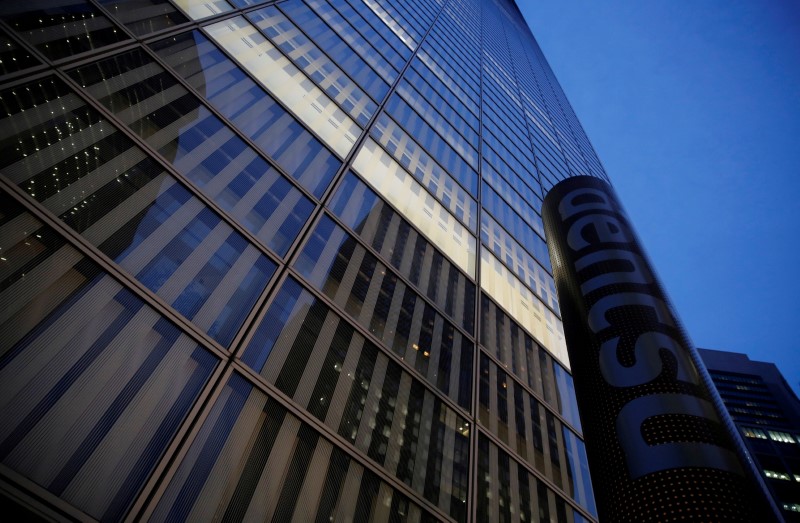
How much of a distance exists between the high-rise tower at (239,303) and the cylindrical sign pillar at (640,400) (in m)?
3.85

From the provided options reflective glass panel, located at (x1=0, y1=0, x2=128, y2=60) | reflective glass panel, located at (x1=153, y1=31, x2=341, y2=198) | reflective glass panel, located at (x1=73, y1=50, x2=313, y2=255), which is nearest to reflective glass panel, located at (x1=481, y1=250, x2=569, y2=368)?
reflective glass panel, located at (x1=153, y1=31, x2=341, y2=198)

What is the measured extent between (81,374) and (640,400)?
7716 millimetres

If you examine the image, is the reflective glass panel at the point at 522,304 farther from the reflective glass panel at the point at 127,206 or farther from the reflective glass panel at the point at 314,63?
the reflective glass panel at the point at 127,206

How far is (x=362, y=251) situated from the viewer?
11.6 m

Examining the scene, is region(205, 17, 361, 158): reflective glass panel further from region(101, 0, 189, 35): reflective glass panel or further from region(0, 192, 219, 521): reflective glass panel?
region(0, 192, 219, 521): reflective glass panel

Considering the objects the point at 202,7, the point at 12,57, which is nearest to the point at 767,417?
the point at 202,7

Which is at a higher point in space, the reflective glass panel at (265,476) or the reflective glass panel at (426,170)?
the reflective glass panel at (426,170)

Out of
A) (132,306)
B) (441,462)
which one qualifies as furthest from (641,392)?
(132,306)

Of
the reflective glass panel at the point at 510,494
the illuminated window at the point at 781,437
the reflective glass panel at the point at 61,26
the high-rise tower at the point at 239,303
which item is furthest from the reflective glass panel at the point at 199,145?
the illuminated window at the point at 781,437

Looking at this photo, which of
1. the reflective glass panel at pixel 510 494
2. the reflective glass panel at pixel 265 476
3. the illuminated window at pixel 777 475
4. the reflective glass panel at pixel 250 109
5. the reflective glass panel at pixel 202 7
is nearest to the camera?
the reflective glass panel at pixel 265 476

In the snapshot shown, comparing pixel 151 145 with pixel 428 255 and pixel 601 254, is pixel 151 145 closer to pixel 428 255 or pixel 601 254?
pixel 428 255

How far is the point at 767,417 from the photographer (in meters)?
78.3

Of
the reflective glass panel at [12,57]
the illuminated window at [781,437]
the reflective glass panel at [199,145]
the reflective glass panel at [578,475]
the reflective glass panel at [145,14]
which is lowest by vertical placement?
the reflective glass panel at [578,475]

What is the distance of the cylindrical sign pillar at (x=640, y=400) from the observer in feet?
18.0
